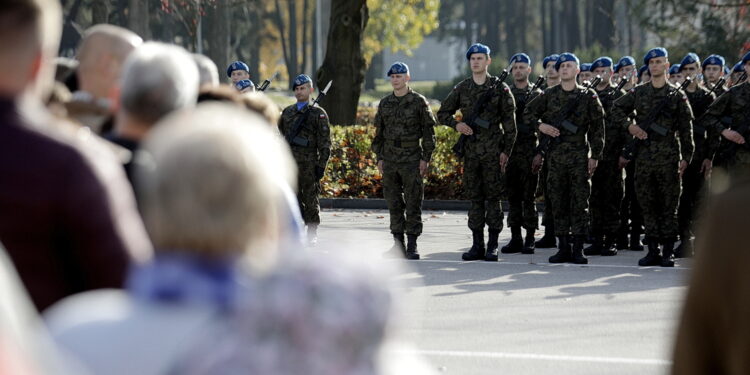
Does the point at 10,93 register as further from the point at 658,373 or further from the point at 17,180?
the point at 658,373

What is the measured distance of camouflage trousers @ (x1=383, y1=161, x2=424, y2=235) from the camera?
43.4 feet

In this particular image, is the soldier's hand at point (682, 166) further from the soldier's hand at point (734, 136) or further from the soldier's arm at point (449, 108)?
the soldier's arm at point (449, 108)

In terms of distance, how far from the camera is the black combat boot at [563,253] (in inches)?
506

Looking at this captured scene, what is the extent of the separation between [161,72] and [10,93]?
3.28 feet

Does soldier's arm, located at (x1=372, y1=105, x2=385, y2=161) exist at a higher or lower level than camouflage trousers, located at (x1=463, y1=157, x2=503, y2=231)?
higher

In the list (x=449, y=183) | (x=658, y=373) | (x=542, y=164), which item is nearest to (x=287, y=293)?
(x=658, y=373)

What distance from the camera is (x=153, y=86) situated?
395cm

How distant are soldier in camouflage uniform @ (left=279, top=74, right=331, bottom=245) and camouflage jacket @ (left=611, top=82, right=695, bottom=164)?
10.8ft

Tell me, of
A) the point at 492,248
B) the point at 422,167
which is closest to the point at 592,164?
the point at 492,248

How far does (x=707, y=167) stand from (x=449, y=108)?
111 inches

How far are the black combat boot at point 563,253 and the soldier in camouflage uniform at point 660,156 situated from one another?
69cm

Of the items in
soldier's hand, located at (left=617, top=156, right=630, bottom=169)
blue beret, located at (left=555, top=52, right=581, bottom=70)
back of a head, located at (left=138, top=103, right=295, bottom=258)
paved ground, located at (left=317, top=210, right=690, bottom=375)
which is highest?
blue beret, located at (left=555, top=52, right=581, bottom=70)

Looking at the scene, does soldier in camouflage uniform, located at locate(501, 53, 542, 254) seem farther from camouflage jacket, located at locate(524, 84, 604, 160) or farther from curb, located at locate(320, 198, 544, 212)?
curb, located at locate(320, 198, 544, 212)

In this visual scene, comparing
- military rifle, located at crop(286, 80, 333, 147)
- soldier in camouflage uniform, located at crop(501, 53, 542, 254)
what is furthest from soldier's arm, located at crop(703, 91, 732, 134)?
military rifle, located at crop(286, 80, 333, 147)
